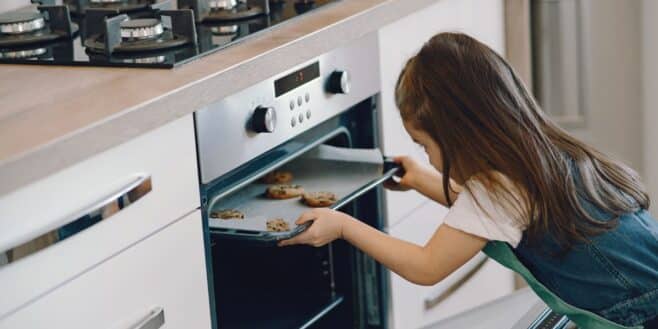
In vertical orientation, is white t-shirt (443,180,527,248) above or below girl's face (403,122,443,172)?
below

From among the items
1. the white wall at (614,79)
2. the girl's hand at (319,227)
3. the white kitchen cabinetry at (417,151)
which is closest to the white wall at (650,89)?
the white wall at (614,79)

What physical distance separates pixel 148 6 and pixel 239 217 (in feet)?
1.53

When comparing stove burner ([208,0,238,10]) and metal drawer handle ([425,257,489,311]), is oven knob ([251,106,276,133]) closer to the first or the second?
stove burner ([208,0,238,10])

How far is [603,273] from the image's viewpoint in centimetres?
166

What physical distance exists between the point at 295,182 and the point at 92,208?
0.61 m

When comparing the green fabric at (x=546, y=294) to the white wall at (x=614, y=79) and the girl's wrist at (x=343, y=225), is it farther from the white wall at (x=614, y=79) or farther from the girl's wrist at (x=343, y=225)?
the white wall at (x=614, y=79)

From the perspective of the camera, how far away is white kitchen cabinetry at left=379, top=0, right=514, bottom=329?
80.7 inches

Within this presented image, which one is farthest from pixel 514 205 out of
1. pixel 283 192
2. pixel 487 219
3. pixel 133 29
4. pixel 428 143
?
pixel 133 29

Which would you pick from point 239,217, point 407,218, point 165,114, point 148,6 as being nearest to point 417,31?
point 407,218

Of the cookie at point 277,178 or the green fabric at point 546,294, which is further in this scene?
the cookie at point 277,178

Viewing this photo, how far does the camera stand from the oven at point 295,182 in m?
1.59

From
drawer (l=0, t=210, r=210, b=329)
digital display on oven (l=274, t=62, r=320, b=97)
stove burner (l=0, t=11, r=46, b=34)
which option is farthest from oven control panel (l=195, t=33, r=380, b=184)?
stove burner (l=0, t=11, r=46, b=34)

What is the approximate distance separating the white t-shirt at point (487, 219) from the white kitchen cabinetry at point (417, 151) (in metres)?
0.41

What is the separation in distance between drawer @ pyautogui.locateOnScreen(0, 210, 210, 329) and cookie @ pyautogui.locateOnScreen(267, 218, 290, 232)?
0.36 feet
